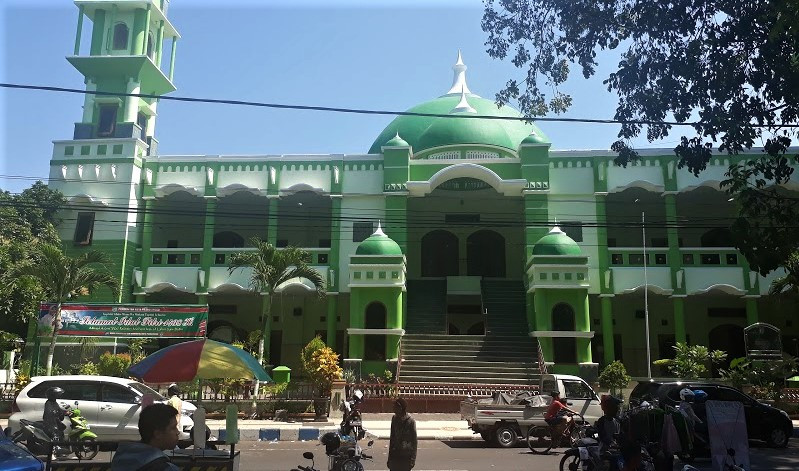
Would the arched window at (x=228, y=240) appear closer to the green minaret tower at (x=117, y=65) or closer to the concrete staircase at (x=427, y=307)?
the green minaret tower at (x=117, y=65)

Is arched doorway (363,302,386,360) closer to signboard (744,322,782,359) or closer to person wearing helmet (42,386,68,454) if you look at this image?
signboard (744,322,782,359)

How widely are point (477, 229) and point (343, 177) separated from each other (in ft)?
20.5

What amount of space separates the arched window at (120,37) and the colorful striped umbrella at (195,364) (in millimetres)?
23755

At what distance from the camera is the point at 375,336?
79.6 ft

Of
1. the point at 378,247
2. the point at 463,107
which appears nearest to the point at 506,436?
the point at 378,247

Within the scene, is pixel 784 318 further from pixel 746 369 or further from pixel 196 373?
pixel 196 373

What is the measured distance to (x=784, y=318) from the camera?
90.3 ft

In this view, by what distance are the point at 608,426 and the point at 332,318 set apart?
18.4 meters

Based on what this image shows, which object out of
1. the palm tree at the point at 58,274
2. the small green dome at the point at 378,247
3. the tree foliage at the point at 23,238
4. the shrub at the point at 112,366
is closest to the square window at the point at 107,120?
the tree foliage at the point at 23,238

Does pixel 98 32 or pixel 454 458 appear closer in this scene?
pixel 454 458

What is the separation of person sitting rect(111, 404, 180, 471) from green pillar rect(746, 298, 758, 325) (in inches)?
998

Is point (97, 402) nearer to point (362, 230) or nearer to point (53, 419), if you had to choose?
point (53, 419)

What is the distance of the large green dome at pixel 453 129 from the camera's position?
2877 centimetres

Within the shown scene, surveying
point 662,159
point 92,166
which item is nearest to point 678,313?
point 662,159
